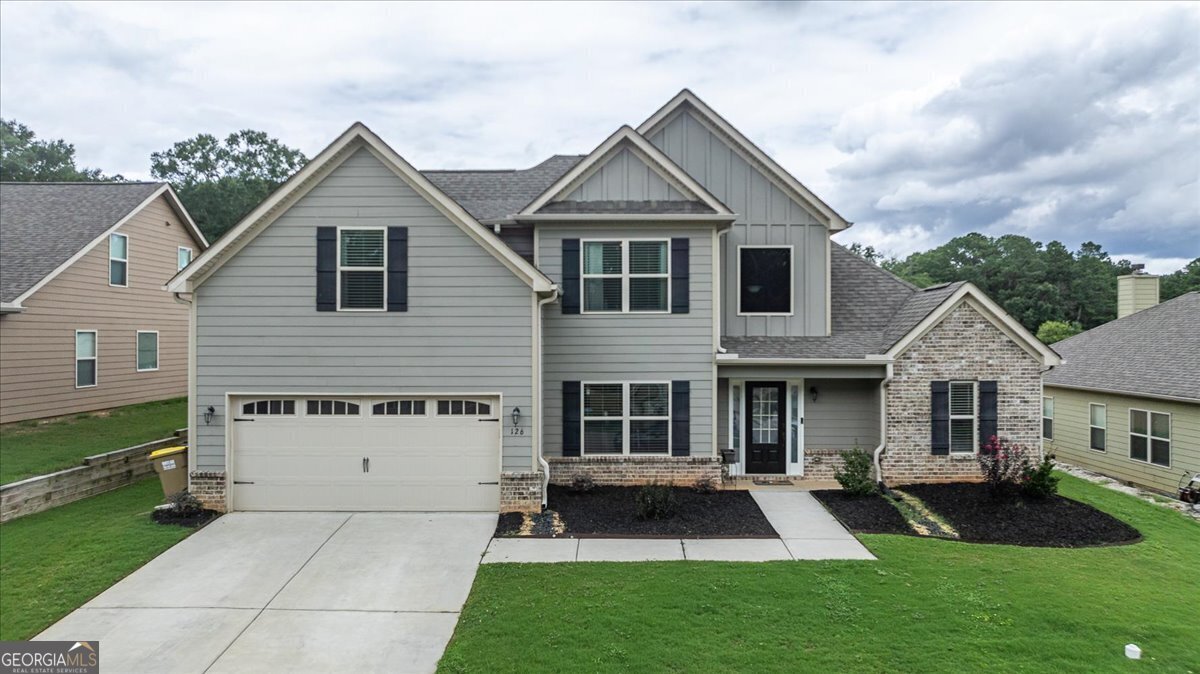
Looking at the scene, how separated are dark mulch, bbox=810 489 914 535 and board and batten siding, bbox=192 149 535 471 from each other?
5.07m

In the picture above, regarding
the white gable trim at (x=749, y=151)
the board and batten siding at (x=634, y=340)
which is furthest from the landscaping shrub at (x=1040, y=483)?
the white gable trim at (x=749, y=151)

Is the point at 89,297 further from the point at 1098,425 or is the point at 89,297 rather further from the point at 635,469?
the point at 1098,425

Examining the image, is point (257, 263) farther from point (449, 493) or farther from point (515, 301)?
point (449, 493)

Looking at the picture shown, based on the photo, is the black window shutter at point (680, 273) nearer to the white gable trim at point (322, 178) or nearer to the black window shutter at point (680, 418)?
the black window shutter at point (680, 418)

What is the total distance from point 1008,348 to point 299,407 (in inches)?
498

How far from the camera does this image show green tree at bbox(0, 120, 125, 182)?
38281mm

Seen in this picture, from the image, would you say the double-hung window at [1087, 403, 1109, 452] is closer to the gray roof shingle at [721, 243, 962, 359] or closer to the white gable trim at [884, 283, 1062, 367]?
the white gable trim at [884, 283, 1062, 367]

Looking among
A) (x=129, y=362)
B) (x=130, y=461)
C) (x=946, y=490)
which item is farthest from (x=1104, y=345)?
(x=129, y=362)

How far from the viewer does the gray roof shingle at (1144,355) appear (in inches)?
477

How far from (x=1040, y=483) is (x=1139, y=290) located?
12355mm

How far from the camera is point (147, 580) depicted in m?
6.79

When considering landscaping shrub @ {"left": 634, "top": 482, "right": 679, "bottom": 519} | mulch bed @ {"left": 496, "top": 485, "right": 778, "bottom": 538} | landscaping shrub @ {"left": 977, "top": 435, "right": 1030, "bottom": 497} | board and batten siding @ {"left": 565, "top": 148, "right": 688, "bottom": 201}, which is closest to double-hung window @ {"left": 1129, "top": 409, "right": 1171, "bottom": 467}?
landscaping shrub @ {"left": 977, "top": 435, "right": 1030, "bottom": 497}

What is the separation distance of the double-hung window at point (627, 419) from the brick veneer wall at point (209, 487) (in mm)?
6011

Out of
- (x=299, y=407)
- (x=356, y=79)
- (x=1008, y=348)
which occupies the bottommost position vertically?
(x=299, y=407)
